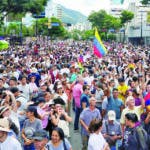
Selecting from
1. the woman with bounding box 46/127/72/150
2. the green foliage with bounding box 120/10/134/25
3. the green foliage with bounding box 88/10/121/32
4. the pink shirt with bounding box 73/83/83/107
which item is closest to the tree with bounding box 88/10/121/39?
the green foliage with bounding box 88/10/121/32

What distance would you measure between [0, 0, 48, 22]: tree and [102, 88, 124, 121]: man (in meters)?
26.1

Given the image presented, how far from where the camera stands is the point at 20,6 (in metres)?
36.9

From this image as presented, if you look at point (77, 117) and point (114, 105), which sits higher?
point (114, 105)

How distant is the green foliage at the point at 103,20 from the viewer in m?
98.7

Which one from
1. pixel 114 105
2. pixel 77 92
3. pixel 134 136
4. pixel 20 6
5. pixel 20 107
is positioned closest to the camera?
pixel 134 136

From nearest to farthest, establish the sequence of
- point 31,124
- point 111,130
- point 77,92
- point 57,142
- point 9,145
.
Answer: point 9,145 < point 57,142 < point 31,124 < point 111,130 < point 77,92

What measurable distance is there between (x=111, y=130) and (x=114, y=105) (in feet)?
7.05

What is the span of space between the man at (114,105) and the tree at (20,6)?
2613 centimetres

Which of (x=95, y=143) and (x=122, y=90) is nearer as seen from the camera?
(x=95, y=143)

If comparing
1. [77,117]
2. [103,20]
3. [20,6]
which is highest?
[20,6]

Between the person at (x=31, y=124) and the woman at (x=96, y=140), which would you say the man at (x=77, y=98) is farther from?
the woman at (x=96, y=140)

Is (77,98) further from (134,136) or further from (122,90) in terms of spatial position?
(134,136)

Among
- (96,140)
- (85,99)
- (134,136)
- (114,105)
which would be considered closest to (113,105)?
(114,105)

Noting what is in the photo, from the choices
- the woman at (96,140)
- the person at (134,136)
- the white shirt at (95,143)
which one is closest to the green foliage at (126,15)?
the person at (134,136)
